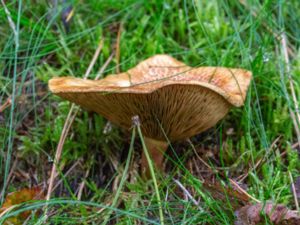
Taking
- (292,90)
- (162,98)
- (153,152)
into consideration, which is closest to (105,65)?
(153,152)

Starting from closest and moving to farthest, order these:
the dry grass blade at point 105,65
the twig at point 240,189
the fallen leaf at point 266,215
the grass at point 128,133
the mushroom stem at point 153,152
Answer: the fallen leaf at point 266,215 → the twig at point 240,189 → the grass at point 128,133 → the mushroom stem at point 153,152 → the dry grass blade at point 105,65

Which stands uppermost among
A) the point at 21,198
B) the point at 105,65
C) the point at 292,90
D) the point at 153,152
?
the point at 105,65

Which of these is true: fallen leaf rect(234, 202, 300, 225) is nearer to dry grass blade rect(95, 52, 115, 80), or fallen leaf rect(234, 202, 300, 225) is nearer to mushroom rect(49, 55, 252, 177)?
mushroom rect(49, 55, 252, 177)

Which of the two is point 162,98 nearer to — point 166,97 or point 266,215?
point 166,97

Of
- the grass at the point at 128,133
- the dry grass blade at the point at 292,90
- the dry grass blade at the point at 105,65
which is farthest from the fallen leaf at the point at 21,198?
the dry grass blade at the point at 292,90

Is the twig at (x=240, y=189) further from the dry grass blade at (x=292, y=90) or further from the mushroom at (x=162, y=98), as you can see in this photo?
the dry grass blade at (x=292, y=90)

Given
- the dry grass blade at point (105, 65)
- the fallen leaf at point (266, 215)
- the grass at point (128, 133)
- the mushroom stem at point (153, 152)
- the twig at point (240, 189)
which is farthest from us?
the dry grass blade at point (105, 65)

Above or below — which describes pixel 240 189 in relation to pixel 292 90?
below
